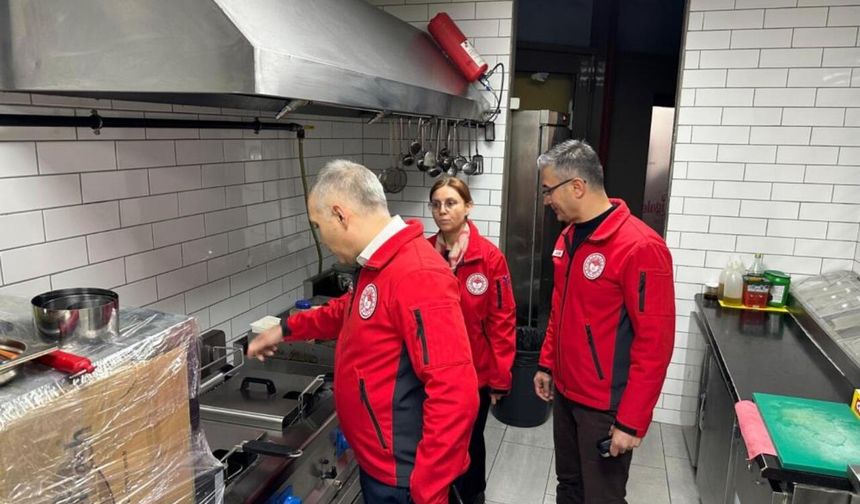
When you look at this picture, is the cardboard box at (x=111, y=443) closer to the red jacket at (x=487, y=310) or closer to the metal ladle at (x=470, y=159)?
the red jacket at (x=487, y=310)

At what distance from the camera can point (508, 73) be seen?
10.9 ft

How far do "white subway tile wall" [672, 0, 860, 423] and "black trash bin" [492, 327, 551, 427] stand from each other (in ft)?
2.71

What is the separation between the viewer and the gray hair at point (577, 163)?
1.99 metres

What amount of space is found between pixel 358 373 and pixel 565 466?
3.89 ft

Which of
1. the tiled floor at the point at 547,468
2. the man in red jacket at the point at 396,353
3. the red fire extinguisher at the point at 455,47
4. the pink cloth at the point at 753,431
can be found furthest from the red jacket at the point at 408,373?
the red fire extinguisher at the point at 455,47

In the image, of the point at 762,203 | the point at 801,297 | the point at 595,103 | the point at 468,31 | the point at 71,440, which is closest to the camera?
the point at 71,440

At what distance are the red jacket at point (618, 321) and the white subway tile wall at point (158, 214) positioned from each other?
1318mm

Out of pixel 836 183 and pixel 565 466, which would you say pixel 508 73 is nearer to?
pixel 836 183

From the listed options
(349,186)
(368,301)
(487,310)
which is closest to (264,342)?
(368,301)

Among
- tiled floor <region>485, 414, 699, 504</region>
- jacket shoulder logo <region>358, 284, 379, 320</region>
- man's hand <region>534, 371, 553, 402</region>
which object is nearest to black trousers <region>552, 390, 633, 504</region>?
man's hand <region>534, 371, 553, 402</region>

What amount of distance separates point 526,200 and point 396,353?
2371 mm

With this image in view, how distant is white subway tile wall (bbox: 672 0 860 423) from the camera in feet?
9.52

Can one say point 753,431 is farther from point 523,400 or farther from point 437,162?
point 437,162

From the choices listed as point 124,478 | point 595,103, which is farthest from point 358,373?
point 595,103
